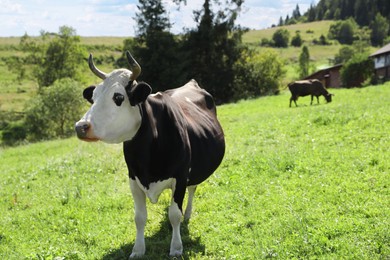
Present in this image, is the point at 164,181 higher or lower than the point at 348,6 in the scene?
lower

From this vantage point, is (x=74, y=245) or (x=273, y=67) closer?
(x=74, y=245)

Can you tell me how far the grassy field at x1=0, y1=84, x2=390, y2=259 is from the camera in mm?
5953

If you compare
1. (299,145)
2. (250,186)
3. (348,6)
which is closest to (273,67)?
(299,145)

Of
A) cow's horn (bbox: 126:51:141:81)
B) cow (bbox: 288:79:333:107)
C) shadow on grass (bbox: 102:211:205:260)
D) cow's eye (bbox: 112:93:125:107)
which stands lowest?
shadow on grass (bbox: 102:211:205:260)

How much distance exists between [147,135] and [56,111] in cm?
3731

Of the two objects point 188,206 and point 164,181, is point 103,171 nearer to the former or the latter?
point 188,206

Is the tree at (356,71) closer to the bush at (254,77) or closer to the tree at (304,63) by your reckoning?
the bush at (254,77)

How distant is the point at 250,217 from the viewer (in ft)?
22.6

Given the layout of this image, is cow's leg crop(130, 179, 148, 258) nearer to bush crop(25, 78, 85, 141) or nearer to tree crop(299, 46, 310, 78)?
bush crop(25, 78, 85, 141)

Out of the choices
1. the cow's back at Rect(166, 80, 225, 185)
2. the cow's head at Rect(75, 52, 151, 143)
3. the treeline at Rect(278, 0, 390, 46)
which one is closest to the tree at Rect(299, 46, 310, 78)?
the treeline at Rect(278, 0, 390, 46)

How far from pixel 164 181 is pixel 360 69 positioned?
179 ft

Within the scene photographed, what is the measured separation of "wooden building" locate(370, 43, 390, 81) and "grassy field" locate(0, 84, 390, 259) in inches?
1862

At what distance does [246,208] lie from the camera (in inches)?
289

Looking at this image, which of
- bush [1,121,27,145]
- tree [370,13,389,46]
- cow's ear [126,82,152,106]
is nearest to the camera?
cow's ear [126,82,152,106]
